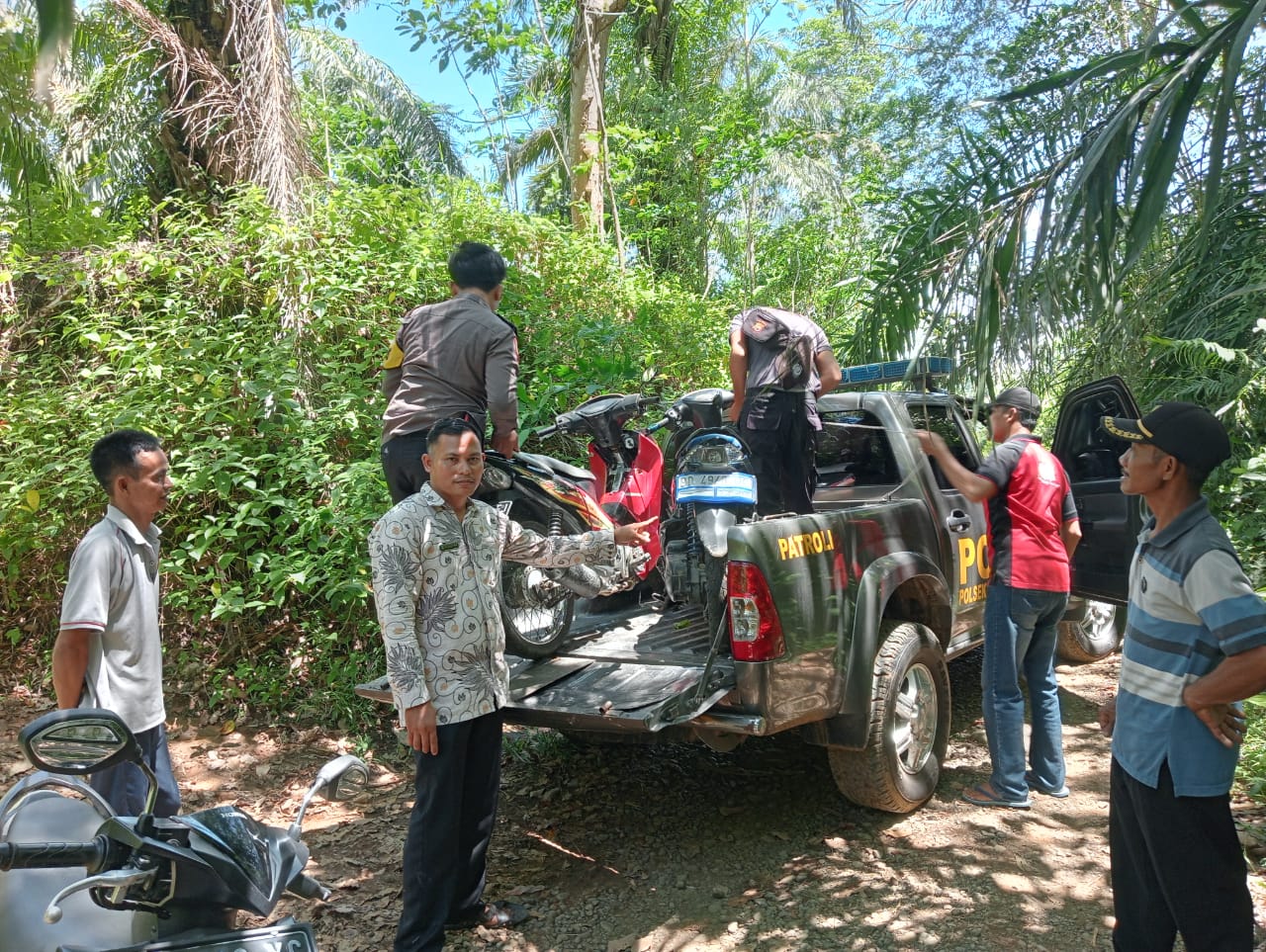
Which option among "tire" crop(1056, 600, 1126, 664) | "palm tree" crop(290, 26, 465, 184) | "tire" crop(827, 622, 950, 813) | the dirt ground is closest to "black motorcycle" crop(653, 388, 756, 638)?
"tire" crop(827, 622, 950, 813)

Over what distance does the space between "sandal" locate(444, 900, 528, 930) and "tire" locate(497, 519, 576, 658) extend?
129 cm

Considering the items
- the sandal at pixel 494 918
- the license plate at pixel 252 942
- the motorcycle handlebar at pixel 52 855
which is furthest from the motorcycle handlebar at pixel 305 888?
the sandal at pixel 494 918

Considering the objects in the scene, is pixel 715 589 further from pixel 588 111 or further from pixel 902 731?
pixel 588 111

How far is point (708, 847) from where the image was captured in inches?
166

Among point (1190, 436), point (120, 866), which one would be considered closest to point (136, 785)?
point (120, 866)

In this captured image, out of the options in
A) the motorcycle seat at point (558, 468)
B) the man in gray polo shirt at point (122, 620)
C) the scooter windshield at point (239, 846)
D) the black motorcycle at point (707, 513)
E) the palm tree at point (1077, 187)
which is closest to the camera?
the scooter windshield at point (239, 846)

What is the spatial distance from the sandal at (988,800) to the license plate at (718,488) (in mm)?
1817

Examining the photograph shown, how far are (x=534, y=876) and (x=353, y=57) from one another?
21.3 m

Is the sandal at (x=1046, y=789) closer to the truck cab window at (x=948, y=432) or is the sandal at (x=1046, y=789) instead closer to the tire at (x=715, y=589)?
the truck cab window at (x=948, y=432)

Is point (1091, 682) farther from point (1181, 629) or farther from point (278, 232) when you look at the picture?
point (278, 232)

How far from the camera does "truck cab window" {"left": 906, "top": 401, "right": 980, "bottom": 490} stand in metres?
5.42

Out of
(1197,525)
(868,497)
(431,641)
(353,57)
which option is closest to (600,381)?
(868,497)

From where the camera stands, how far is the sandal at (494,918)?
11.7 feet

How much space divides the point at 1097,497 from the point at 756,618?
114 inches
